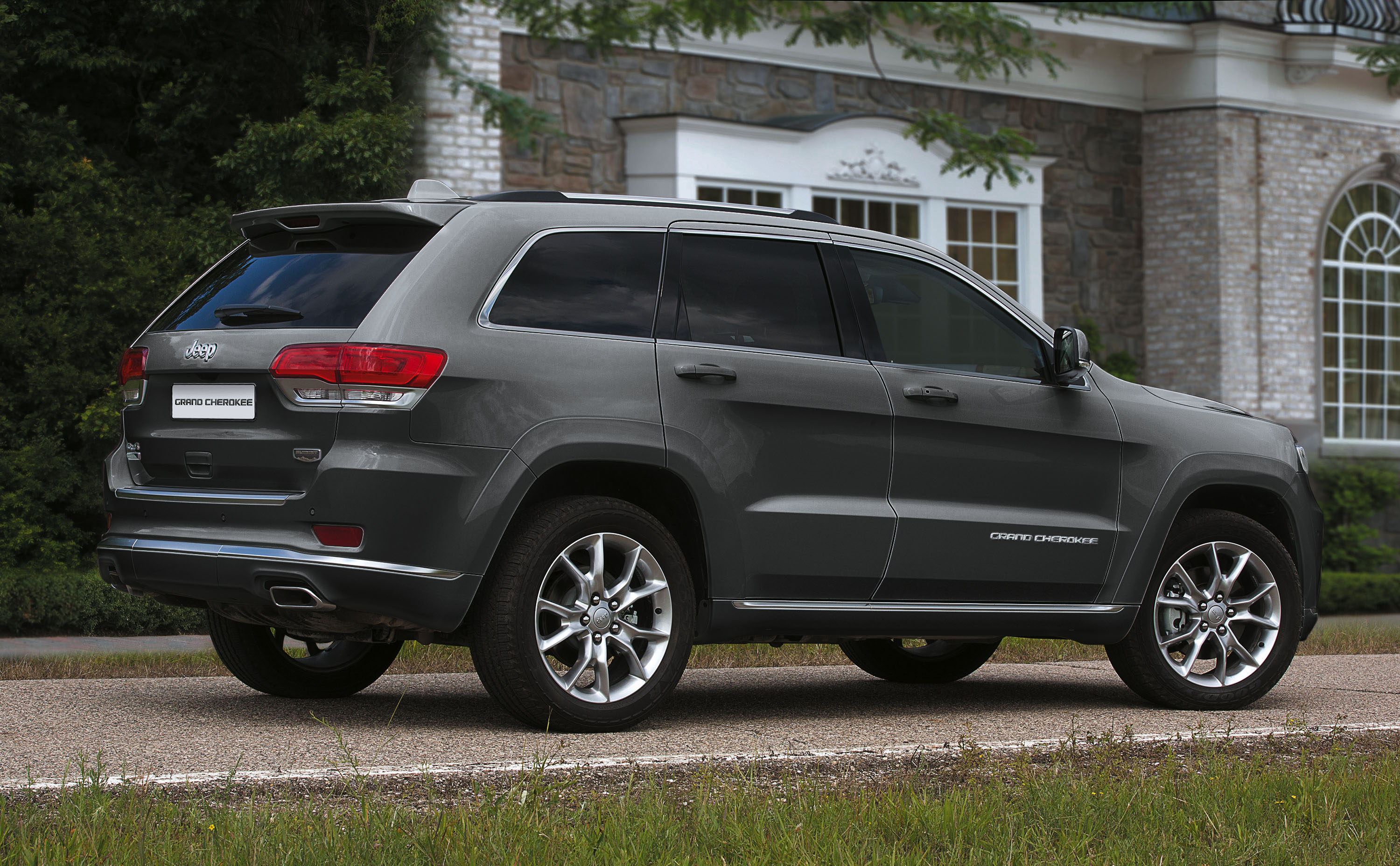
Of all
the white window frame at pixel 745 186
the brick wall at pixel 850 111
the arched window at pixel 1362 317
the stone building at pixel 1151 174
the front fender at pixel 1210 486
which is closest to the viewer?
the front fender at pixel 1210 486

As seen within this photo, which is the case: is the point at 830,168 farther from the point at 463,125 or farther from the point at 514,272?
the point at 514,272

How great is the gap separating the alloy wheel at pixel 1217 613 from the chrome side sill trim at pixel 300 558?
10.4ft

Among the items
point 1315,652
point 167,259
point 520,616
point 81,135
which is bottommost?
point 1315,652

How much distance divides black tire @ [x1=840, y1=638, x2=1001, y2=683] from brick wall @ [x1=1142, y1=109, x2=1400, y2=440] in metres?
12.2

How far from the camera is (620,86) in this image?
52.8 feet

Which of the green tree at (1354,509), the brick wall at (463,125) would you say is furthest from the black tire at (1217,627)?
the green tree at (1354,509)

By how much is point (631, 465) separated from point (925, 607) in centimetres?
133

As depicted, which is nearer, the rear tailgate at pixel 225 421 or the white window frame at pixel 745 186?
the rear tailgate at pixel 225 421

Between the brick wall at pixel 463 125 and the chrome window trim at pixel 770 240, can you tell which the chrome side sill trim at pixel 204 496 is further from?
the brick wall at pixel 463 125

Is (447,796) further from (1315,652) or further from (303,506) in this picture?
(1315,652)

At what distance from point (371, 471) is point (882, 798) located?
181 centimetres

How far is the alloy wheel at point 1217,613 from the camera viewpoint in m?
6.78

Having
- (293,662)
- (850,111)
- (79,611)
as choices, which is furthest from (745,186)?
(293,662)

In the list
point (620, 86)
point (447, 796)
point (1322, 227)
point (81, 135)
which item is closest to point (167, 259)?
point (81, 135)
